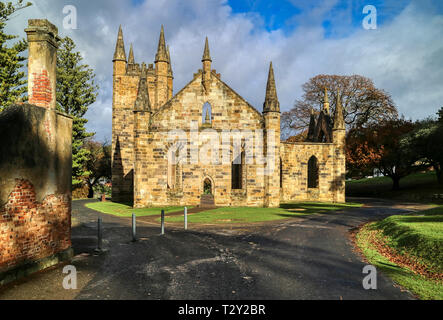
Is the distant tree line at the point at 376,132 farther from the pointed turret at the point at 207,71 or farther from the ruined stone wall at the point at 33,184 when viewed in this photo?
the ruined stone wall at the point at 33,184

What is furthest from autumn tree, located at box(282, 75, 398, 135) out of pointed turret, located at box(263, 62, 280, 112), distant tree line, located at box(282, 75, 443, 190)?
pointed turret, located at box(263, 62, 280, 112)

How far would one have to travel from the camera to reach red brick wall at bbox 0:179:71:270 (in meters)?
7.11

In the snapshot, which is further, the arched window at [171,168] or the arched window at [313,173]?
→ the arched window at [313,173]

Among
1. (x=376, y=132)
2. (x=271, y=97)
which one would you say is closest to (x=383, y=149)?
(x=376, y=132)

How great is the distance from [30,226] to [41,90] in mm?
3889

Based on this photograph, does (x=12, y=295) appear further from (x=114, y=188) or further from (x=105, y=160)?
(x=105, y=160)

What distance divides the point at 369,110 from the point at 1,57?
46446 mm

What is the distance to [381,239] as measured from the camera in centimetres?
1256

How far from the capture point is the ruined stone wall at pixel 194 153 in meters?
25.9

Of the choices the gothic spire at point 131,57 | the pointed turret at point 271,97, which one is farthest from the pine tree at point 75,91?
the pointed turret at point 271,97

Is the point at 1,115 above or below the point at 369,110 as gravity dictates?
below
